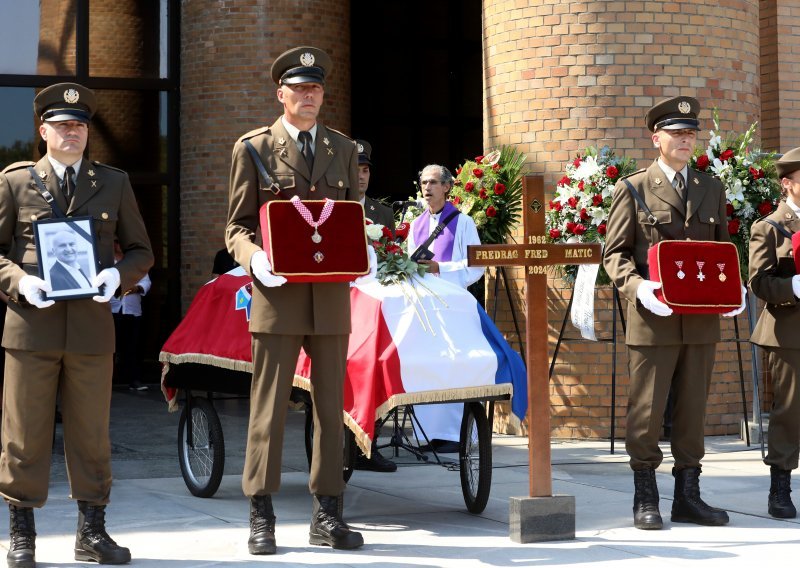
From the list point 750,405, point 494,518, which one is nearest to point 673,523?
point 494,518

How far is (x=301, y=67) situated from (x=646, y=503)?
2.62 metres

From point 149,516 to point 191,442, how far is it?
2.90 feet

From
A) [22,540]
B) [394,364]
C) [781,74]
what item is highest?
[781,74]

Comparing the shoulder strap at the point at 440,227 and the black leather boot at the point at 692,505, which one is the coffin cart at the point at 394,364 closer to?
the black leather boot at the point at 692,505

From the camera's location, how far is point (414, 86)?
698 inches

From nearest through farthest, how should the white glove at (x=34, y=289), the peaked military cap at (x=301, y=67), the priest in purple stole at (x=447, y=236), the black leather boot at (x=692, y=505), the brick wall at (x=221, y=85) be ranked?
the white glove at (x=34, y=289) < the peaked military cap at (x=301, y=67) < the black leather boot at (x=692, y=505) < the priest in purple stole at (x=447, y=236) < the brick wall at (x=221, y=85)

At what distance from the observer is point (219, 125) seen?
14.0 m

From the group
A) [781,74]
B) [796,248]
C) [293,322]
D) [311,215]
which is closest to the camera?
[311,215]

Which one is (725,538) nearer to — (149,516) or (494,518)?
(494,518)

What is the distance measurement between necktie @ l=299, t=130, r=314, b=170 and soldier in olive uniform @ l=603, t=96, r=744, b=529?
153 centimetres

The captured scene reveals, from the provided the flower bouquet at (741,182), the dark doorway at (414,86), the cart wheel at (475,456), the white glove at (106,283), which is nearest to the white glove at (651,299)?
the cart wheel at (475,456)

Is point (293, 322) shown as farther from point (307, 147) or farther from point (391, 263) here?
point (391, 263)

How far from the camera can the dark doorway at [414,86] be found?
1745 cm

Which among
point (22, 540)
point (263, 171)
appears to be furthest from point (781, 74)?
point (22, 540)
